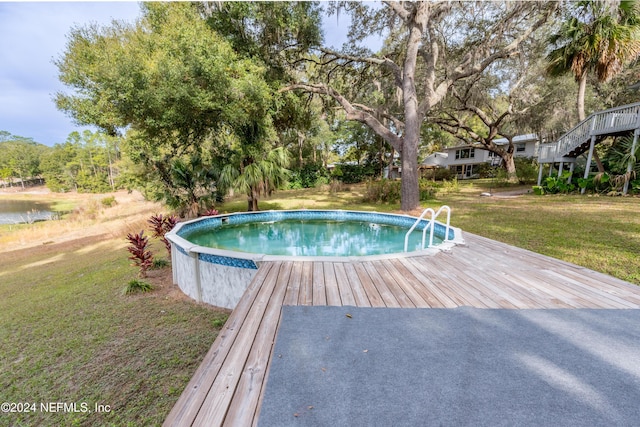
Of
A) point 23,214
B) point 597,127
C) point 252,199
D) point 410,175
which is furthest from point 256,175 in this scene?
point 23,214

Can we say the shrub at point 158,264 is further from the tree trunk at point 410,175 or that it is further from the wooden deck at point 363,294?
the tree trunk at point 410,175

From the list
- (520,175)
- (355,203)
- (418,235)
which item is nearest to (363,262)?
(418,235)

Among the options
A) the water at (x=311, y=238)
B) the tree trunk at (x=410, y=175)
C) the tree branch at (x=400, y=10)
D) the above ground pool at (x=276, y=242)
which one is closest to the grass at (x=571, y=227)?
the tree trunk at (x=410, y=175)

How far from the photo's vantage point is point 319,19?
9.34 m

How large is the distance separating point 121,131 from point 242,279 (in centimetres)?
812

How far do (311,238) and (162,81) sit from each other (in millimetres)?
5646

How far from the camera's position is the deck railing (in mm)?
9795

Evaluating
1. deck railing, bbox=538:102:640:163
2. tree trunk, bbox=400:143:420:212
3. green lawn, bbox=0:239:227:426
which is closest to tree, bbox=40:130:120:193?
green lawn, bbox=0:239:227:426

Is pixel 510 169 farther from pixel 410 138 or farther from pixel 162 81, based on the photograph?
pixel 162 81

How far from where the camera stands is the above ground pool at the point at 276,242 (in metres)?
3.62

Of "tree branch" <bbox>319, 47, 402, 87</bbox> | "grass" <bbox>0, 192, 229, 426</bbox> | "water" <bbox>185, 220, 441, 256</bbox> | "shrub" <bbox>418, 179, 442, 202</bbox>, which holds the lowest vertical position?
"grass" <bbox>0, 192, 229, 426</bbox>

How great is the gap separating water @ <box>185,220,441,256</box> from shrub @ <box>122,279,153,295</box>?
1.76m

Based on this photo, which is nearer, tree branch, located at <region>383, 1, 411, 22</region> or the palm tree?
tree branch, located at <region>383, 1, 411, 22</region>

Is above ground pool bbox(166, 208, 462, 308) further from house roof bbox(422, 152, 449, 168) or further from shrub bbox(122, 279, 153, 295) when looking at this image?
house roof bbox(422, 152, 449, 168)
